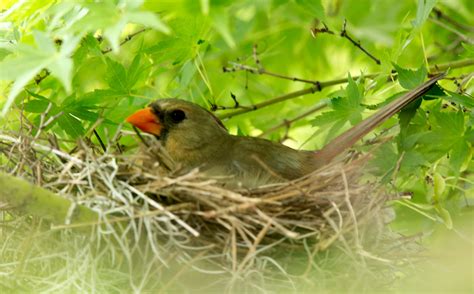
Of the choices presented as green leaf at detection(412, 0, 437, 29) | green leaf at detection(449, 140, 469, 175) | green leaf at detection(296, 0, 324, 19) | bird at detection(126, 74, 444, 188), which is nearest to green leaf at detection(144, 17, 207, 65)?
bird at detection(126, 74, 444, 188)

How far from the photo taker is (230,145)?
13.3ft

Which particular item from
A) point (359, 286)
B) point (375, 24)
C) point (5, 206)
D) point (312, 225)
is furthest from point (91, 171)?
point (375, 24)

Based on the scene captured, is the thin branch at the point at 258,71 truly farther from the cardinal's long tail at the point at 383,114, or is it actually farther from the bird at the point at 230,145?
the cardinal's long tail at the point at 383,114

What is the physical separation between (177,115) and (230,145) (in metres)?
0.28

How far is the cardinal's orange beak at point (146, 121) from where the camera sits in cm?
393

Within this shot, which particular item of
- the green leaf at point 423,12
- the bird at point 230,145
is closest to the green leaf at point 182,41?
the bird at point 230,145

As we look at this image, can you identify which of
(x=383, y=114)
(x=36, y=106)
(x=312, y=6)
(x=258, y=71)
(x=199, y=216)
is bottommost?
(x=199, y=216)

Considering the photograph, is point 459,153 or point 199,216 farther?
point 459,153

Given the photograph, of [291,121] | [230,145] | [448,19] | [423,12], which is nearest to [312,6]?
[423,12]

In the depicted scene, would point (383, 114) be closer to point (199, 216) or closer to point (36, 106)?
point (199, 216)

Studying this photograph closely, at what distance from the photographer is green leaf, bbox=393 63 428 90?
367 cm

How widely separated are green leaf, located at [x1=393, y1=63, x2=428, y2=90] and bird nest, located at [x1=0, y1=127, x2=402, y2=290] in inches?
16.7

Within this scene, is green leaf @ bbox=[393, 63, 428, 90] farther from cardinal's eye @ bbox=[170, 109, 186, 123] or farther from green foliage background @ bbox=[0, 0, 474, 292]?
cardinal's eye @ bbox=[170, 109, 186, 123]

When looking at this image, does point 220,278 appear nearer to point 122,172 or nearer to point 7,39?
point 122,172
